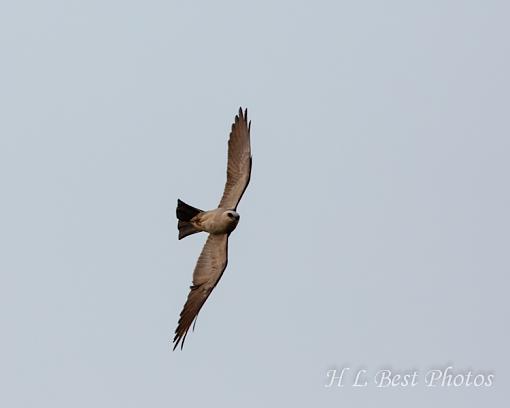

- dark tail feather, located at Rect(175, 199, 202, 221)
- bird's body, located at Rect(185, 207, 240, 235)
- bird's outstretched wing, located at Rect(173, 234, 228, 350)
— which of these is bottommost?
bird's outstretched wing, located at Rect(173, 234, 228, 350)

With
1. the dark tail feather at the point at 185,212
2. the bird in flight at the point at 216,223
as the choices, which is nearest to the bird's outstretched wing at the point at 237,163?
the bird in flight at the point at 216,223

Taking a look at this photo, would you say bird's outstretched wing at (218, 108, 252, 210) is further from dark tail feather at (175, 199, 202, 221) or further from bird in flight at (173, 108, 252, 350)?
dark tail feather at (175, 199, 202, 221)

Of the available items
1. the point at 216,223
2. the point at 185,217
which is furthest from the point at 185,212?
the point at 216,223

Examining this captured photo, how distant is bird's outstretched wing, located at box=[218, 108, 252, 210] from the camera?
112ft

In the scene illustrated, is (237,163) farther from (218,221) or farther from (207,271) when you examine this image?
(207,271)

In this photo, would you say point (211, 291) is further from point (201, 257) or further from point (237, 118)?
point (237, 118)

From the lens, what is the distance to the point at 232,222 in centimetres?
3347

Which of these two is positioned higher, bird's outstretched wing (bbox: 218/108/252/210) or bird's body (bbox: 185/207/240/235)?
bird's outstretched wing (bbox: 218/108/252/210)

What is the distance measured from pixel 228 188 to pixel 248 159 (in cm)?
76

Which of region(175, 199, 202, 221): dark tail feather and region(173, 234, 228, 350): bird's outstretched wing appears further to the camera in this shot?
region(175, 199, 202, 221): dark tail feather

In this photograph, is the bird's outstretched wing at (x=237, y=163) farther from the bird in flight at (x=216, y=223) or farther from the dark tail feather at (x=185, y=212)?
the dark tail feather at (x=185, y=212)

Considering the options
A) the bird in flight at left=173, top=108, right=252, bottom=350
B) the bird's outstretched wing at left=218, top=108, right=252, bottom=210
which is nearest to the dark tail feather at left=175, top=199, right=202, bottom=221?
the bird in flight at left=173, top=108, right=252, bottom=350

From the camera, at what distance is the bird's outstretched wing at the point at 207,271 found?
33.4 m

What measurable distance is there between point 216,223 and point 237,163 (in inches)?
63.4
